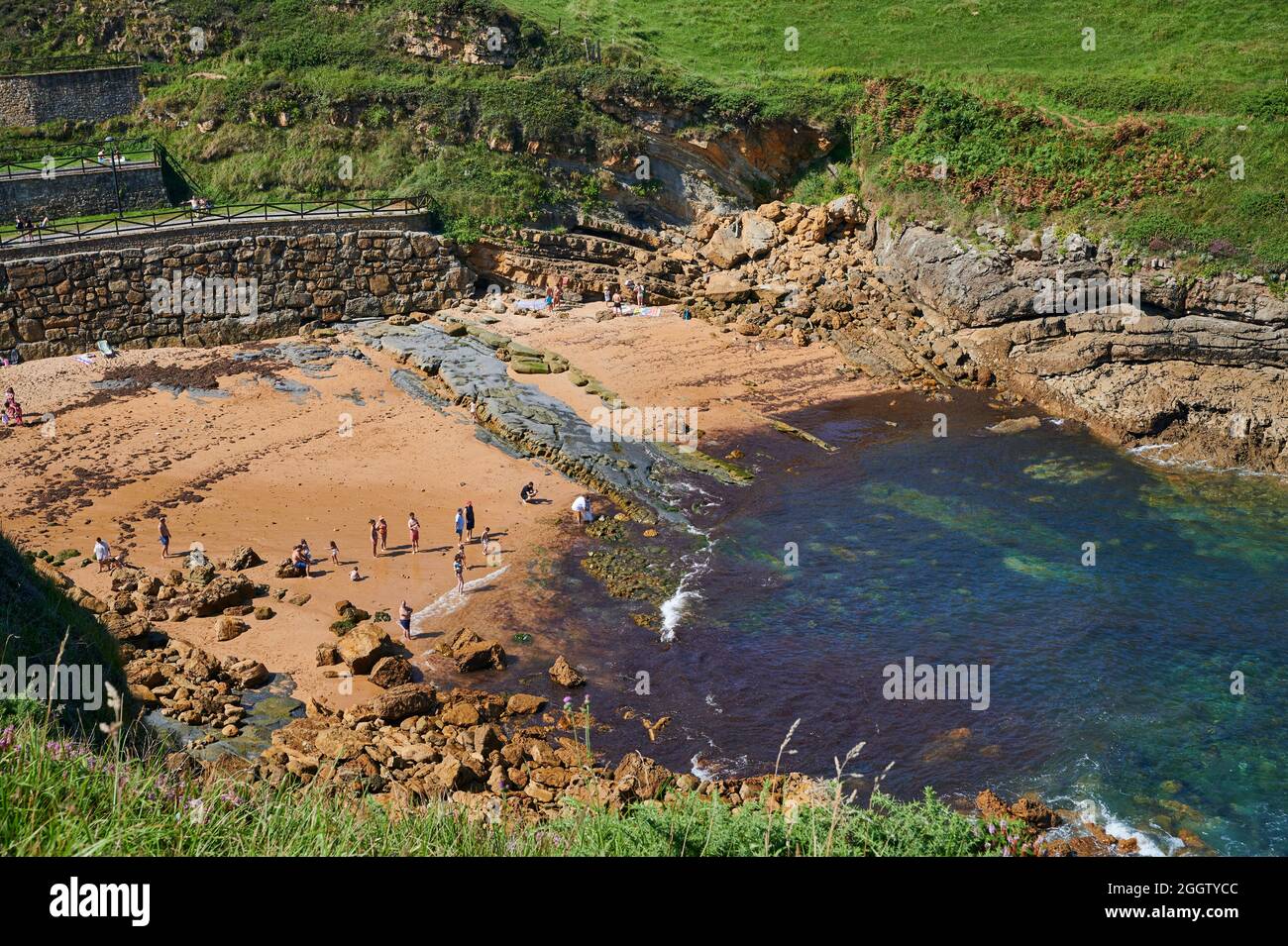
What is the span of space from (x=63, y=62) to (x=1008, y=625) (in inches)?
1822

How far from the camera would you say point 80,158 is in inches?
1655

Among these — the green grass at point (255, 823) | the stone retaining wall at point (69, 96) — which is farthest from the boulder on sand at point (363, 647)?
the stone retaining wall at point (69, 96)

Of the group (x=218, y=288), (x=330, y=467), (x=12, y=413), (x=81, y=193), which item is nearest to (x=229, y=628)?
(x=330, y=467)

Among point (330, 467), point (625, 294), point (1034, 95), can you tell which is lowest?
point (330, 467)

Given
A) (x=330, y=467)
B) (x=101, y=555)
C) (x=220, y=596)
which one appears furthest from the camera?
(x=330, y=467)

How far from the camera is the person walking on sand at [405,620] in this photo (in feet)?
71.2

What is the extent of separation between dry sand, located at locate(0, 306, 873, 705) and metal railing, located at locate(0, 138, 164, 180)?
10.00m

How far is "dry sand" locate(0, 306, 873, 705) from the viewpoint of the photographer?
76.7ft

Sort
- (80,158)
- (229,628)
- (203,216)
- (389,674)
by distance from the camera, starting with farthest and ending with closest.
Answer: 1. (80,158)
2. (203,216)
3. (229,628)
4. (389,674)

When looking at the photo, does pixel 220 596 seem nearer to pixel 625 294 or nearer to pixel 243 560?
pixel 243 560

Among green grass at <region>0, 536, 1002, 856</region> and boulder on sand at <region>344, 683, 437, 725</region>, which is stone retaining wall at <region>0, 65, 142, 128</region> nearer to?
boulder on sand at <region>344, 683, 437, 725</region>

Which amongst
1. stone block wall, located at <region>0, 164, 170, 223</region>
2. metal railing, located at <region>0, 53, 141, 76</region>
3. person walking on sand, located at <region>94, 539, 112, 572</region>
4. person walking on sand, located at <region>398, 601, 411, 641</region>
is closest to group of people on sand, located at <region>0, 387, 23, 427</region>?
person walking on sand, located at <region>94, 539, 112, 572</region>

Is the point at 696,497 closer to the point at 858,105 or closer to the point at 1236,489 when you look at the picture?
the point at 1236,489

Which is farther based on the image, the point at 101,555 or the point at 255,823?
the point at 101,555
